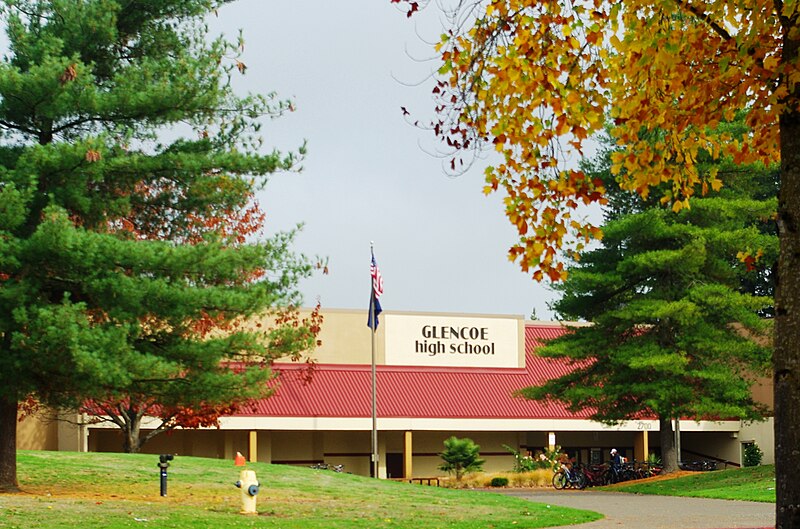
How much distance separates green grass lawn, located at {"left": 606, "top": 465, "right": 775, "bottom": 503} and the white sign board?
1252 centimetres

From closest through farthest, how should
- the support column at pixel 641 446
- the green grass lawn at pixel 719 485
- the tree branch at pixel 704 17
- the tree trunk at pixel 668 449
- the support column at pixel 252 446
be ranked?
the tree branch at pixel 704 17 < the green grass lawn at pixel 719 485 < the tree trunk at pixel 668 449 < the support column at pixel 252 446 < the support column at pixel 641 446

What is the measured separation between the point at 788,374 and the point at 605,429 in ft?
138

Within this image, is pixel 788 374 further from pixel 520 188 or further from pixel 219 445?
pixel 219 445

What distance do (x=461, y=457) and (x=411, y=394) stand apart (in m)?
3.89

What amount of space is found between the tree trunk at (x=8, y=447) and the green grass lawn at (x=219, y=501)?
0.45 metres

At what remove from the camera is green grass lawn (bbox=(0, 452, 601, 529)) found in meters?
18.9

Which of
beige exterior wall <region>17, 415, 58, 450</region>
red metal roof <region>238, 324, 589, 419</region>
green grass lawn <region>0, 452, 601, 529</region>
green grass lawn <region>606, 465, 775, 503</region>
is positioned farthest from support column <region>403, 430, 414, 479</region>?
green grass lawn <region>0, 452, 601, 529</region>

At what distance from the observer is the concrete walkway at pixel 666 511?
66.7 feet

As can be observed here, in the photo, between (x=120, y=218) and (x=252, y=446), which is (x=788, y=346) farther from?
(x=252, y=446)

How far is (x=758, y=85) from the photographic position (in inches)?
416

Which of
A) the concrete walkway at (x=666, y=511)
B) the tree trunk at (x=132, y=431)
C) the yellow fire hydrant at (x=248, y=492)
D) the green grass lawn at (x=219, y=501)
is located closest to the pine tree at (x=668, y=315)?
the concrete walkway at (x=666, y=511)

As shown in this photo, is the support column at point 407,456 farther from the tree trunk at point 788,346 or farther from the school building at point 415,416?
the tree trunk at point 788,346

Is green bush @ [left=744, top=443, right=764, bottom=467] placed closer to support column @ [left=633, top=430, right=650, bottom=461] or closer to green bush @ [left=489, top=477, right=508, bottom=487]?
support column @ [left=633, top=430, right=650, bottom=461]

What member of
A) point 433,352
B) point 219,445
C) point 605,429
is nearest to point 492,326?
point 433,352
